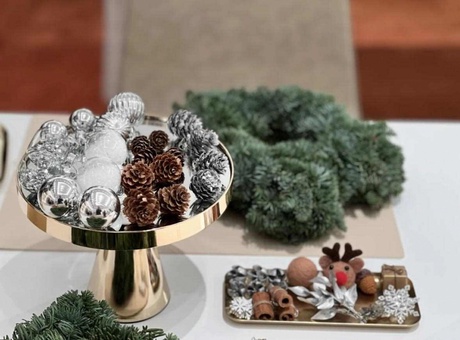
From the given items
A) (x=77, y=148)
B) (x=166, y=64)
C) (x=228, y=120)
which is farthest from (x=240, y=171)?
(x=166, y=64)

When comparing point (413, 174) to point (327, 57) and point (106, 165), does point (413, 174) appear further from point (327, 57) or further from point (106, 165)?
point (327, 57)

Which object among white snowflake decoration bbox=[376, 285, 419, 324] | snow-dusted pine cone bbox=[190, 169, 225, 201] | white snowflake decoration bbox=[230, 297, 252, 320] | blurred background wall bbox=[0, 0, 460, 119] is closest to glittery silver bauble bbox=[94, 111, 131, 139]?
snow-dusted pine cone bbox=[190, 169, 225, 201]

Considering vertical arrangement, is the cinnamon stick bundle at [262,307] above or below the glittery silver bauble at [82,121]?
below

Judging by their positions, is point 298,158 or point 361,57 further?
point 361,57

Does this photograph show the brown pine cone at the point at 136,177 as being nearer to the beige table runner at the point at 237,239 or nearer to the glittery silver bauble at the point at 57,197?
the glittery silver bauble at the point at 57,197

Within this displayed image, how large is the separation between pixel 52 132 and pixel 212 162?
0.18 metres

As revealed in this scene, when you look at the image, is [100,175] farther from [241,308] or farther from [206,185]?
[241,308]

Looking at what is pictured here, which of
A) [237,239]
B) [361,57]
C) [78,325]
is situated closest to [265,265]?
[237,239]

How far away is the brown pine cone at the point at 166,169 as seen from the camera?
33.2 inches

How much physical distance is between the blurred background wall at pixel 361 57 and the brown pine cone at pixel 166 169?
3.84ft

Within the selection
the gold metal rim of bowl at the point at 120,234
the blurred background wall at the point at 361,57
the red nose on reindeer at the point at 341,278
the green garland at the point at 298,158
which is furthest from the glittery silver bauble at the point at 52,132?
the blurred background wall at the point at 361,57

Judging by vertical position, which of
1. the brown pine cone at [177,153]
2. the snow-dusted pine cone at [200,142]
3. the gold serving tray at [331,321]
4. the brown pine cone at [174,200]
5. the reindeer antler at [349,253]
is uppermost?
the snow-dusted pine cone at [200,142]

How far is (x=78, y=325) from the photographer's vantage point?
2.63 feet

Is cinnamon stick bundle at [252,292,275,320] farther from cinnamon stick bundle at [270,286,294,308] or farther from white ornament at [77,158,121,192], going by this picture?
white ornament at [77,158,121,192]
